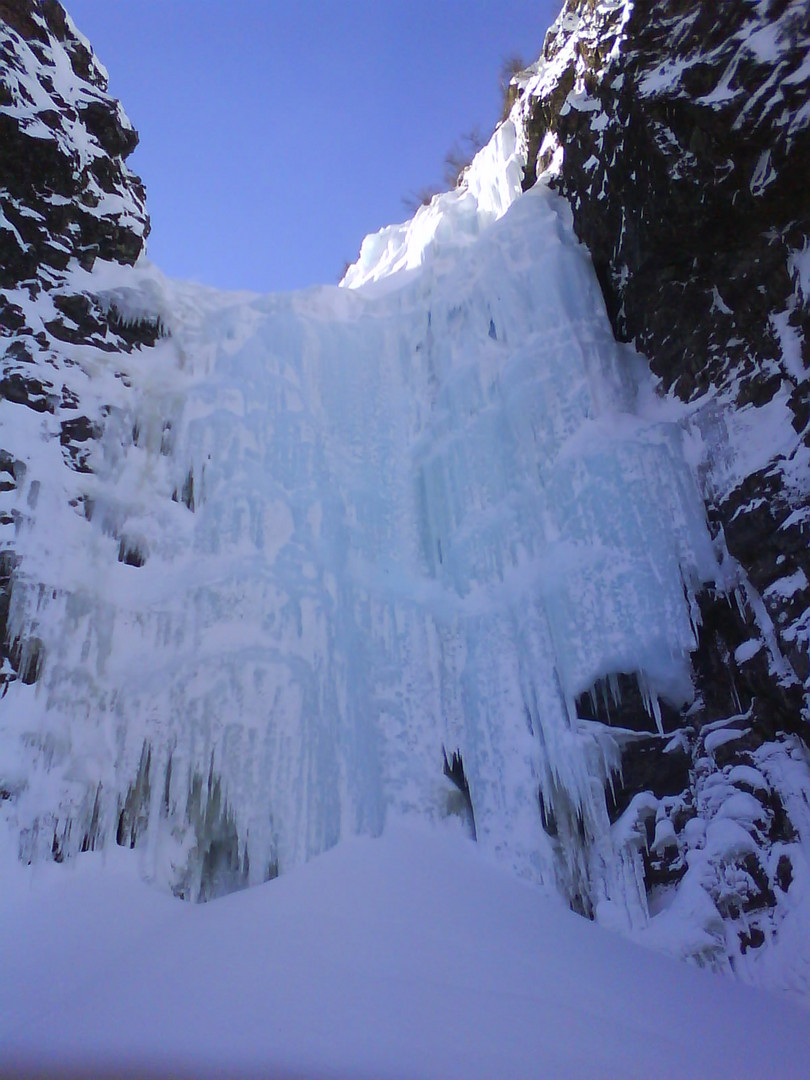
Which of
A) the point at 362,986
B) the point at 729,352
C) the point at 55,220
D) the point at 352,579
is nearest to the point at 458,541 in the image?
the point at 352,579

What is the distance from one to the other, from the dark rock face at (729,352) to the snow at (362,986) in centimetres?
92

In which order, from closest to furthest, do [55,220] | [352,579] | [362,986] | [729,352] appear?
[362,986] < [729,352] < [352,579] < [55,220]

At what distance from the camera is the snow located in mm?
4984

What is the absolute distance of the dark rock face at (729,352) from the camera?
20.5ft

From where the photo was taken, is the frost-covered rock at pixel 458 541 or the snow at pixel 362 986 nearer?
the snow at pixel 362 986

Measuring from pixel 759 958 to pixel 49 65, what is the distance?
10824mm

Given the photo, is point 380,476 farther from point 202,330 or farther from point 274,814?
point 274,814

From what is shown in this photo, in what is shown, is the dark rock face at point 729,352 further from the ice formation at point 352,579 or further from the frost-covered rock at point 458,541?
the ice formation at point 352,579

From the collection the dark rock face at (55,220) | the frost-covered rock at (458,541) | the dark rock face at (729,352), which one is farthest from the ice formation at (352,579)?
the dark rock face at (729,352)

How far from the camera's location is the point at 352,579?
8.45 meters

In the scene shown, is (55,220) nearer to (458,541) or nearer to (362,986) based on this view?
(458,541)

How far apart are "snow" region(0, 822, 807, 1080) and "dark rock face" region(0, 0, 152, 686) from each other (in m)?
3.68


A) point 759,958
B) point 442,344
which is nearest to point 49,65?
point 442,344

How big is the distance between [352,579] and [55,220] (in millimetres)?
4952
